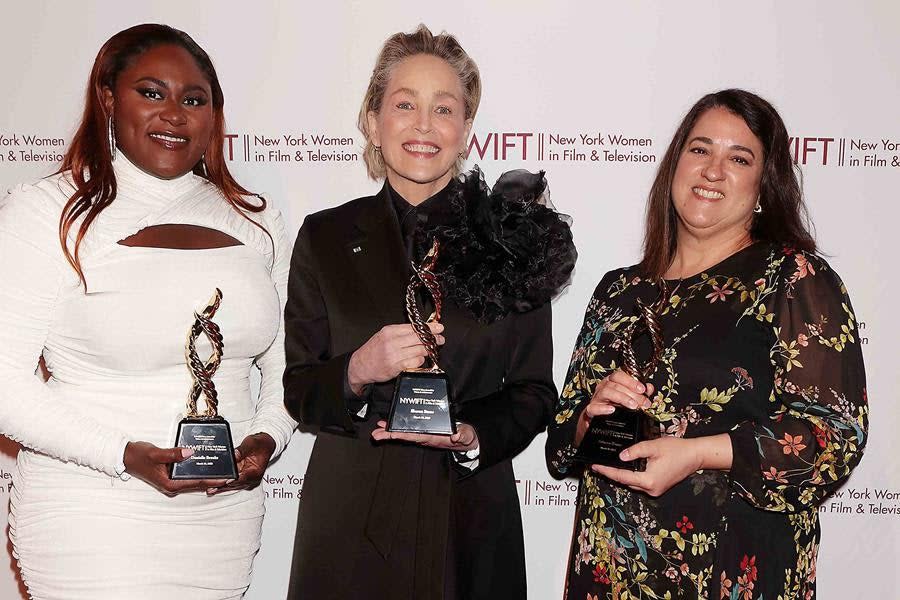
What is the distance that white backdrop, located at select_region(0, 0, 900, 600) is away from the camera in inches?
107

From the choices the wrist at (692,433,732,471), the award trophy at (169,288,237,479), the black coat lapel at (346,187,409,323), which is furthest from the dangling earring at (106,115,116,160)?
the wrist at (692,433,732,471)

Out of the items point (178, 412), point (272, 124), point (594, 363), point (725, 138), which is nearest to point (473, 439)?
point (594, 363)

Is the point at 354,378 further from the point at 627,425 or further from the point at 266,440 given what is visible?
the point at 627,425

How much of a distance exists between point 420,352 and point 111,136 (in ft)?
3.15

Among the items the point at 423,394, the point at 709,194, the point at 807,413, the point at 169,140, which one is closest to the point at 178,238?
the point at 169,140

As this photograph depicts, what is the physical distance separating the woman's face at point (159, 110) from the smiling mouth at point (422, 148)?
539 millimetres

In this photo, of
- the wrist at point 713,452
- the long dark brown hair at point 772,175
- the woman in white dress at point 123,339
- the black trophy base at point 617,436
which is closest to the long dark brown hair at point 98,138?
the woman in white dress at point 123,339

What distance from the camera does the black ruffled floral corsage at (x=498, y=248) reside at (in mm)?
1962

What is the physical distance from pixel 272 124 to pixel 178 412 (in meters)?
1.15

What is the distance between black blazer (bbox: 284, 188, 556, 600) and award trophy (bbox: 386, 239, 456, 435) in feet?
0.66

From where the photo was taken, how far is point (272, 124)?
9.21 ft

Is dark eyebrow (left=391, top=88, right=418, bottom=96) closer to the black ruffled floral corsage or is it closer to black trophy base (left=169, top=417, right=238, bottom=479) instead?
the black ruffled floral corsage

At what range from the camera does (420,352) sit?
1.87 meters

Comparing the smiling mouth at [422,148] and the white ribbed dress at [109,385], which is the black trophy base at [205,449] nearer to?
the white ribbed dress at [109,385]
